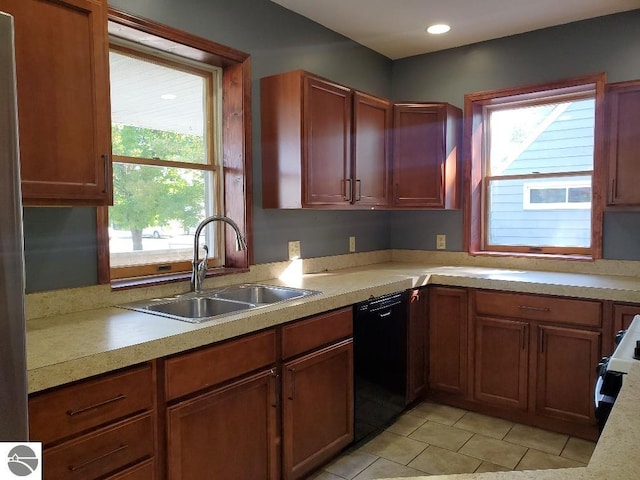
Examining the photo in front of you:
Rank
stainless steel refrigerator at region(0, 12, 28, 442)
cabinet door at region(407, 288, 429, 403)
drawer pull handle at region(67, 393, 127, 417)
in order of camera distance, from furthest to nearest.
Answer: cabinet door at region(407, 288, 429, 403) < drawer pull handle at region(67, 393, 127, 417) < stainless steel refrigerator at region(0, 12, 28, 442)

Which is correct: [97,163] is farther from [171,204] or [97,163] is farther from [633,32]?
[633,32]

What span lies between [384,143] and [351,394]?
1780 millimetres

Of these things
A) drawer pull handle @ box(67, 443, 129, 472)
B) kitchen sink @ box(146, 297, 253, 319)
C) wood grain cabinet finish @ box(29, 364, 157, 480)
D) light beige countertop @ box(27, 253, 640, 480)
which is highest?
light beige countertop @ box(27, 253, 640, 480)

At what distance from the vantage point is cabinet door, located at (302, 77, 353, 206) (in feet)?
9.20

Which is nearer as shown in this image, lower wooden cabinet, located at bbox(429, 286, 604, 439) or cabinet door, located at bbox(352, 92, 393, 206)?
lower wooden cabinet, located at bbox(429, 286, 604, 439)

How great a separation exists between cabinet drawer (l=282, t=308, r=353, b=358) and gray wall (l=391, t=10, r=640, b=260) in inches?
66.5

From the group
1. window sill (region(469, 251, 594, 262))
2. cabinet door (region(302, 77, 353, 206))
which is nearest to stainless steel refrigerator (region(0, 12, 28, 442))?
cabinet door (region(302, 77, 353, 206))

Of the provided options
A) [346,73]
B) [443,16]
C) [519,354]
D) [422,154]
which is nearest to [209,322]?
[519,354]

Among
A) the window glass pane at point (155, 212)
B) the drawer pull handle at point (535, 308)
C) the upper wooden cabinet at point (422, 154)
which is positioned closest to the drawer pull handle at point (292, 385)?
the window glass pane at point (155, 212)

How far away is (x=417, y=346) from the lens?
3199mm

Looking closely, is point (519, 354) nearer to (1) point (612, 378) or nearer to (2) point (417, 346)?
(2) point (417, 346)

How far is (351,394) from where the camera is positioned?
102 inches

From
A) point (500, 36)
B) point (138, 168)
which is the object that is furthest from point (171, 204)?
point (500, 36)

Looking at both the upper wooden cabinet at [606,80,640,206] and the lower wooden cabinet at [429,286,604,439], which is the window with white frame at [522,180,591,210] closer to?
the upper wooden cabinet at [606,80,640,206]
